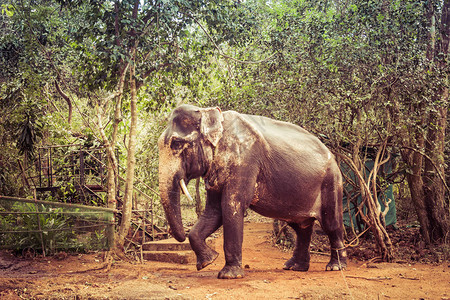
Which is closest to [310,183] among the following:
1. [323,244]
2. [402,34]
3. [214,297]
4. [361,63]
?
[214,297]

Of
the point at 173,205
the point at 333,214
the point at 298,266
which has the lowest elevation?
the point at 298,266

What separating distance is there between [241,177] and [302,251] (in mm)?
1925

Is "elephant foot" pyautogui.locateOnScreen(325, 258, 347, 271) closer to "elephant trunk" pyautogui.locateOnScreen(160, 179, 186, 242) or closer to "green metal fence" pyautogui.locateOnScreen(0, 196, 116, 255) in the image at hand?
"elephant trunk" pyautogui.locateOnScreen(160, 179, 186, 242)

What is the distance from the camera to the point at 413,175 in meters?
9.18

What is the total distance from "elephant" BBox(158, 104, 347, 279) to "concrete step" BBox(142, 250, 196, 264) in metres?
2.09

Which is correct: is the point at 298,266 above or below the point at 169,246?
above

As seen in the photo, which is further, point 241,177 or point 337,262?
point 337,262

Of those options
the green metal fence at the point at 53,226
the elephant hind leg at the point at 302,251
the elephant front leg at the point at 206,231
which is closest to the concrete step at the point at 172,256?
the green metal fence at the point at 53,226

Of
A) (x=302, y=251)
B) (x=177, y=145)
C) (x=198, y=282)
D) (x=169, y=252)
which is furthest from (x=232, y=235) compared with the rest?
(x=169, y=252)

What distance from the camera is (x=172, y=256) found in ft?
28.2

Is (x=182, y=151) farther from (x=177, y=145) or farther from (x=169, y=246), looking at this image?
(x=169, y=246)

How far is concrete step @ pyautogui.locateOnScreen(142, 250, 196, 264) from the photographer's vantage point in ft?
27.6

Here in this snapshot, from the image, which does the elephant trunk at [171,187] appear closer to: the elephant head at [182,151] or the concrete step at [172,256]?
the elephant head at [182,151]

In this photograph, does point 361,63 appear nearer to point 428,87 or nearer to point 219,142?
point 428,87
